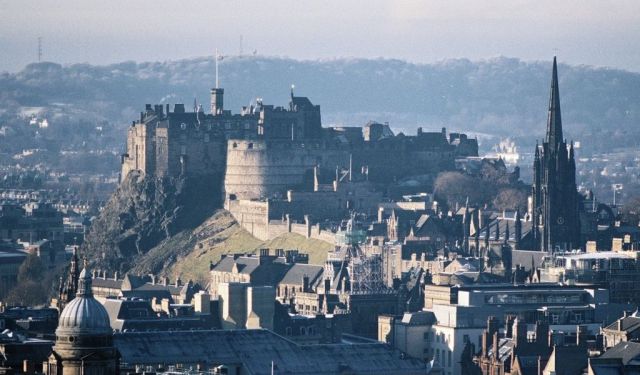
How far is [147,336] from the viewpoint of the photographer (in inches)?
3957

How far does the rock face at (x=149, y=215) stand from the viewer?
170000 millimetres

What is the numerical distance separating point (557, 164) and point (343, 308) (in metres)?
31.5

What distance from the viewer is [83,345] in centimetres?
7694

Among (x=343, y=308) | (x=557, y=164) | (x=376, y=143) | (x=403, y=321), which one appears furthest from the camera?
(x=376, y=143)

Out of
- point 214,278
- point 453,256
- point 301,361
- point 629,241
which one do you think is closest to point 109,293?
point 214,278

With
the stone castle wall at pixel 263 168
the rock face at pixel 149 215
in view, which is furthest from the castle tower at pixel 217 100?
the stone castle wall at pixel 263 168

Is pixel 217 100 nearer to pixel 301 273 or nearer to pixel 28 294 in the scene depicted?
pixel 28 294

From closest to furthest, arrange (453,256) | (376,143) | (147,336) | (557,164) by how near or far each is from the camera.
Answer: (147,336) → (453,256) → (557,164) → (376,143)

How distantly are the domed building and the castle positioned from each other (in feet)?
270

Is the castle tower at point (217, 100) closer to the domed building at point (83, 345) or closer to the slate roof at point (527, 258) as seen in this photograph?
the slate roof at point (527, 258)

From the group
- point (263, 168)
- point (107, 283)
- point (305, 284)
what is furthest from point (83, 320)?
point (263, 168)

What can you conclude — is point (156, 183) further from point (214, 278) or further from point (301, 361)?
point (301, 361)

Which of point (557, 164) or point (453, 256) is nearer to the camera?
point (453, 256)

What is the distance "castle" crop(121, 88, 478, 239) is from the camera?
166m
